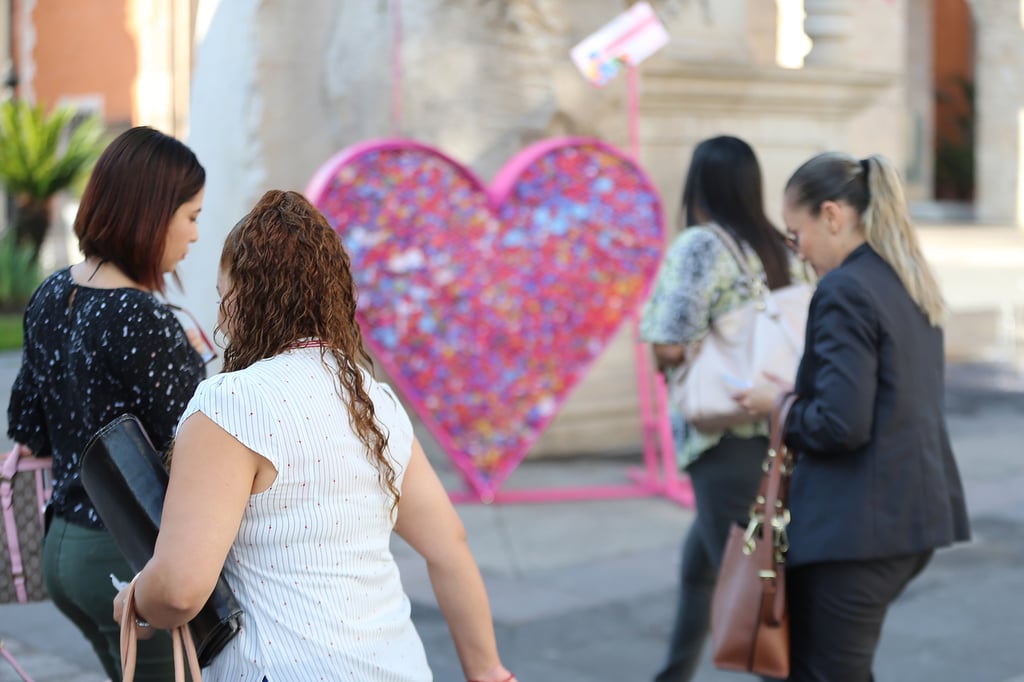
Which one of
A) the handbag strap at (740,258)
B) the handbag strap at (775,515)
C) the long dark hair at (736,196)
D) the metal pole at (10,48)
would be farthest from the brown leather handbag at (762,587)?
the metal pole at (10,48)

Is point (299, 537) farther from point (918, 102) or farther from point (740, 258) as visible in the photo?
point (918, 102)

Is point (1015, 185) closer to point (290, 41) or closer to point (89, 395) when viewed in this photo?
point (290, 41)

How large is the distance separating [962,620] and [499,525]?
235 centimetres

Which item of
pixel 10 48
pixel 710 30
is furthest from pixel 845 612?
pixel 10 48

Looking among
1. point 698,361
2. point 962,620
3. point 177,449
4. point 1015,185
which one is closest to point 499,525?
point 962,620

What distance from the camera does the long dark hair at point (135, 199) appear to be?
2484 millimetres

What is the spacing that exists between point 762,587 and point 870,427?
1.50ft

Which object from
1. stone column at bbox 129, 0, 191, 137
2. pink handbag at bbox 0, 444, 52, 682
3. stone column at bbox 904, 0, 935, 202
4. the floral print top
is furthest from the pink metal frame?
stone column at bbox 904, 0, 935, 202

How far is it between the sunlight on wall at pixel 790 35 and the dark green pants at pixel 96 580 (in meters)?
15.2

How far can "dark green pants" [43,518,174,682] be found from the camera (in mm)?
2432

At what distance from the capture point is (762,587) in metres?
2.98

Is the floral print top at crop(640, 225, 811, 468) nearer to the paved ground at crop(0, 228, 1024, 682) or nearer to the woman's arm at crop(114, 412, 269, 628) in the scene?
the paved ground at crop(0, 228, 1024, 682)

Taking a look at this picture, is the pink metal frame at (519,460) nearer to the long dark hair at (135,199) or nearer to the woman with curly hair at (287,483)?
the long dark hair at (135,199)

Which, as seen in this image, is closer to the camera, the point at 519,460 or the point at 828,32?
the point at 519,460
